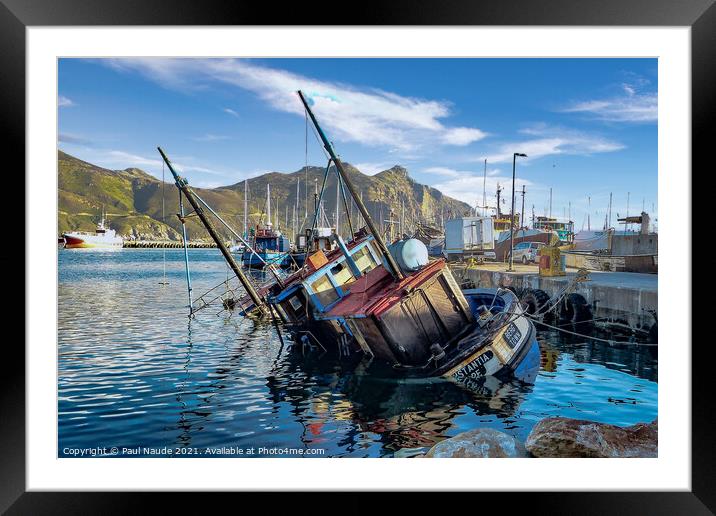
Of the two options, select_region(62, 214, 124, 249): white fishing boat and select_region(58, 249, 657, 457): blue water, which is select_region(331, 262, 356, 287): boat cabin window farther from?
select_region(62, 214, 124, 249): white fishing boat

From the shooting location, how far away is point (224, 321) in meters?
23.1

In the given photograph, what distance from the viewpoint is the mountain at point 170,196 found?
11250 mm

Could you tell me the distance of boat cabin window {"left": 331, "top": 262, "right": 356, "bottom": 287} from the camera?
47.2 feet

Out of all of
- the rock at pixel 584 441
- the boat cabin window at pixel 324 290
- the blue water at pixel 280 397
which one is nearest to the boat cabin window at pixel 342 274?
the boat cabin window at pixel 324 290

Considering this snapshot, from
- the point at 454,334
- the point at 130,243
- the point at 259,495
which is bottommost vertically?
the point at 259,495

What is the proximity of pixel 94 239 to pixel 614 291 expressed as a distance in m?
17.6

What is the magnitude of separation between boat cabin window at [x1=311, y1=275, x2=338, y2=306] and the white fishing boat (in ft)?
20.4

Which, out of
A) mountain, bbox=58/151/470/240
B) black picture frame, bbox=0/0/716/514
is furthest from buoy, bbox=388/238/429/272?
black picture frame, bbox=0/0/716/514

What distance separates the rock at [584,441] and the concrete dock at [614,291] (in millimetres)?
5056

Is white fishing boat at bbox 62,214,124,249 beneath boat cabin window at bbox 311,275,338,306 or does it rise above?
above

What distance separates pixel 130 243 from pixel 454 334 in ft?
66.2
